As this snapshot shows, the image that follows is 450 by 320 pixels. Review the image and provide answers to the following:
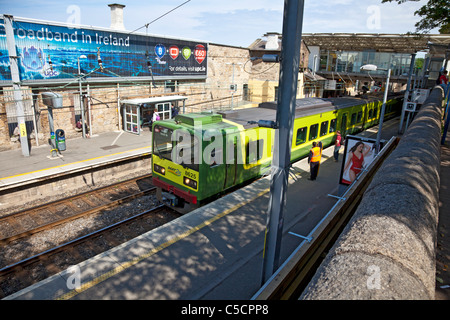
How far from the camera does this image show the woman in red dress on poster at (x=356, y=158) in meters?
9.17

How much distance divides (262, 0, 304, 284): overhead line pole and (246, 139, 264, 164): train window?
4.97 metres

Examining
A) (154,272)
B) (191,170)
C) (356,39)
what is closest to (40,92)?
(191,170)

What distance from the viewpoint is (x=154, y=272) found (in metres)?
6.18

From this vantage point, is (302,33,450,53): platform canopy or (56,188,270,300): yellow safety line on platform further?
(302,33,450,53): platform canopy

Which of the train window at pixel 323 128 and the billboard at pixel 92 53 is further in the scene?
the billboard at pixel 92 53

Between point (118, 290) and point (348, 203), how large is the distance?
15.1 ft

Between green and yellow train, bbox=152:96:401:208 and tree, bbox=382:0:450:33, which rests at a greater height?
tree, bbox=382:0:450:33

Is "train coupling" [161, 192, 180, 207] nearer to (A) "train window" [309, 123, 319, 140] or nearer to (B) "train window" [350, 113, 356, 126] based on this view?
(A) "train window" [309, 123, 319, 140]

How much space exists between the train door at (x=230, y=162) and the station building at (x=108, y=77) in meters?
9.09

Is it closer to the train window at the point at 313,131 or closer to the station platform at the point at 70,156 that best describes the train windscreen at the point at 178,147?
the station platform at the point at 70,156

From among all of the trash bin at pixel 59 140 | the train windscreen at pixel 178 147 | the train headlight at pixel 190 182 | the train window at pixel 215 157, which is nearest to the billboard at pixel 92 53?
the trash bin at pixel 59 140

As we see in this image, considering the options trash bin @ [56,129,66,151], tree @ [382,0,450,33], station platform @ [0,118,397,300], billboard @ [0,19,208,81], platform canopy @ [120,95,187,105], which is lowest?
station platform @ [0,118,397,300]

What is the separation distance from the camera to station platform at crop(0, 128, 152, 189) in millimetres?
12000

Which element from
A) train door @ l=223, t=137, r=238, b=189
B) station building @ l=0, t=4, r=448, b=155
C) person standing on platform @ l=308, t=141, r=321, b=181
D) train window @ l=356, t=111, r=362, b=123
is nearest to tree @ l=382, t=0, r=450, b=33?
station building @ l=0, t=4, r=448, b=155
